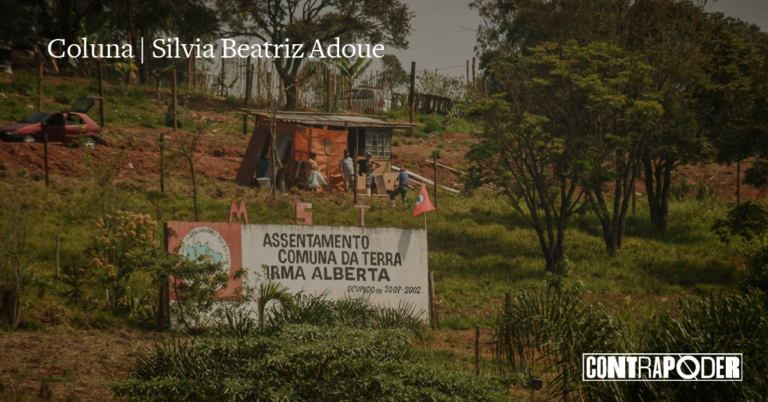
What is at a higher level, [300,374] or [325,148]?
[325,148]

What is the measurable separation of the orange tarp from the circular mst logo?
1177cm

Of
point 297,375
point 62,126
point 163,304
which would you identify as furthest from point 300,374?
point 62,126

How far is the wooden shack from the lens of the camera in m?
23.9

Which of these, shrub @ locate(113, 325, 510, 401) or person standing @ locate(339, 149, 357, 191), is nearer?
shrub @ locate(113, 325, 510, 401)

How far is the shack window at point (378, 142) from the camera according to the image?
27.5 m

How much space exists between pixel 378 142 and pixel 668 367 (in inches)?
873

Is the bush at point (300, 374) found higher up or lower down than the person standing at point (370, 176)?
lower down

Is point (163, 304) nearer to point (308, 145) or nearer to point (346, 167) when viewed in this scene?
point (346, 167)

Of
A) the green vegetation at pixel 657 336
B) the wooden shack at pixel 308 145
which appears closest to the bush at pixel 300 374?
the green vegetation at pixel 657 336

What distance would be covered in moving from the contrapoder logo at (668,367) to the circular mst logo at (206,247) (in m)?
7.67

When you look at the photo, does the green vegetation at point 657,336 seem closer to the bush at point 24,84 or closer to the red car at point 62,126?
the red car at point 62,126

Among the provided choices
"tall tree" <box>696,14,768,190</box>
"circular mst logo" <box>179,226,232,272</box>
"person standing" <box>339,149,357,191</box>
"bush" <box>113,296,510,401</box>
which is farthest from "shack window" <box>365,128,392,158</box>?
"bush" <box>113,296,510,401</box>

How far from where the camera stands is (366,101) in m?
39.7

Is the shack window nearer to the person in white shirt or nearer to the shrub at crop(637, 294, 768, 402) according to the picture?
the person in white shirt
